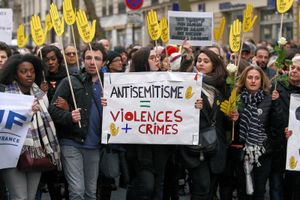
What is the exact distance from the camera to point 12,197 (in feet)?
18.0

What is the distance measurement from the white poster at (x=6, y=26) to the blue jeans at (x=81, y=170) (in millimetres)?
4890

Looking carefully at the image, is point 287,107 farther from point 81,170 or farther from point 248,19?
point 81,170

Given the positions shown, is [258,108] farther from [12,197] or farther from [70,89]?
[12,197]

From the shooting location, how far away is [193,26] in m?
9.27

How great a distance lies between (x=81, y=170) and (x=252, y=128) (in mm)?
Answer: 1681

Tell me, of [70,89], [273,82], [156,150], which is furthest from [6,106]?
[273,82]

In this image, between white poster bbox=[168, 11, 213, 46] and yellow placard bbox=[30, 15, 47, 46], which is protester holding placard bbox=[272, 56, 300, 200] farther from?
white poster bbox=[168, 11, 213, 46]

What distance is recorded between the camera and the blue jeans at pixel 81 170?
5852 mm

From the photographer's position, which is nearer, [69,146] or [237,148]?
[69,146]

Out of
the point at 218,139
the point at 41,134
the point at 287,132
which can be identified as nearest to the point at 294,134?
the point at 287,132

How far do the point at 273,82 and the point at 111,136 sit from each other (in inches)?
72.3

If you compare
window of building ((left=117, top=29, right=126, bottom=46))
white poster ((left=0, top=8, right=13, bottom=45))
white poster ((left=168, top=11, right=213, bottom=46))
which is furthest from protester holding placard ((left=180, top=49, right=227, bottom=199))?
window of building ((left=117, top=29, right=126, bottom=46))

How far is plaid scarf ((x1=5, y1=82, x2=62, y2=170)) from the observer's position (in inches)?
220

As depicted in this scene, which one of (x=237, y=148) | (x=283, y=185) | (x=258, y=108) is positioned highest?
(x=258, y=108)
